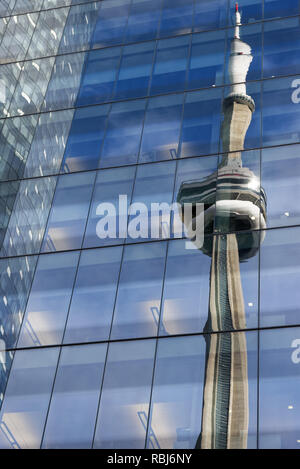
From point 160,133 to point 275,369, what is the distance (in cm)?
1288

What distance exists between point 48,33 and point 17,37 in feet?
6.31

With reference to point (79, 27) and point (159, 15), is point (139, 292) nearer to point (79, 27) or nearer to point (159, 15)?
point (159, 15)

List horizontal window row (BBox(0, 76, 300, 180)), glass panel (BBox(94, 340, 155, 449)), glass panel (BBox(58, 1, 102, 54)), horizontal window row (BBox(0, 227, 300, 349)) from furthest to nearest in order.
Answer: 1. glass panel (BBox(58, 1, 102, 54))
2. horizontal window row (BBox(0, 76, 300, 180))
3. horizontal window row (BBox(0, 227, 300, 349))
4. glass panel (BBox(94, 340, 155, 449))

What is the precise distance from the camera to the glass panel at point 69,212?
98.2ft

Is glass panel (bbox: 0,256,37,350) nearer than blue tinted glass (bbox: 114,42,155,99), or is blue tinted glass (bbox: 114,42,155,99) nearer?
glass panel (bbox: 0,256,37,350)

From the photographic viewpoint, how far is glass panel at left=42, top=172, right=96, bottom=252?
29.9 metres

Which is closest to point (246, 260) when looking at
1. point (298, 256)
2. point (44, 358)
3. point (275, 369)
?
point (298, 256)

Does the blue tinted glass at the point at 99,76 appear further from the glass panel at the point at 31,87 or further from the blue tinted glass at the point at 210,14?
the blue tinted glass at the point at 210,14

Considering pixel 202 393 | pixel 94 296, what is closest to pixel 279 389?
pixel 202 393

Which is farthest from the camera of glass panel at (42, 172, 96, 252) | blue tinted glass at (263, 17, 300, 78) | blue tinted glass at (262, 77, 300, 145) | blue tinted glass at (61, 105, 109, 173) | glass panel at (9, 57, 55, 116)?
glass panel at (9, 57, 55, 116)

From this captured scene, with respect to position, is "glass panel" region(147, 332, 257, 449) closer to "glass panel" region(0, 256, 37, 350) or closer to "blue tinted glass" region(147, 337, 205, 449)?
"blue tinted glass" region(147, 337, 205, 449)

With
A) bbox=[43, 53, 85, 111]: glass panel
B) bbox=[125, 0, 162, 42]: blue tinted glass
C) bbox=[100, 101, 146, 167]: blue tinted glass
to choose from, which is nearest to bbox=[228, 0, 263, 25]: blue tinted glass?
bbox=[125, 0, 162, 42]: blue tinted glass

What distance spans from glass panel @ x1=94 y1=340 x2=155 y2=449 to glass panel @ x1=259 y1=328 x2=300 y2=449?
3875mm

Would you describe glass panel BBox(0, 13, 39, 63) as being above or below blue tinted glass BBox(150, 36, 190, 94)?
above
